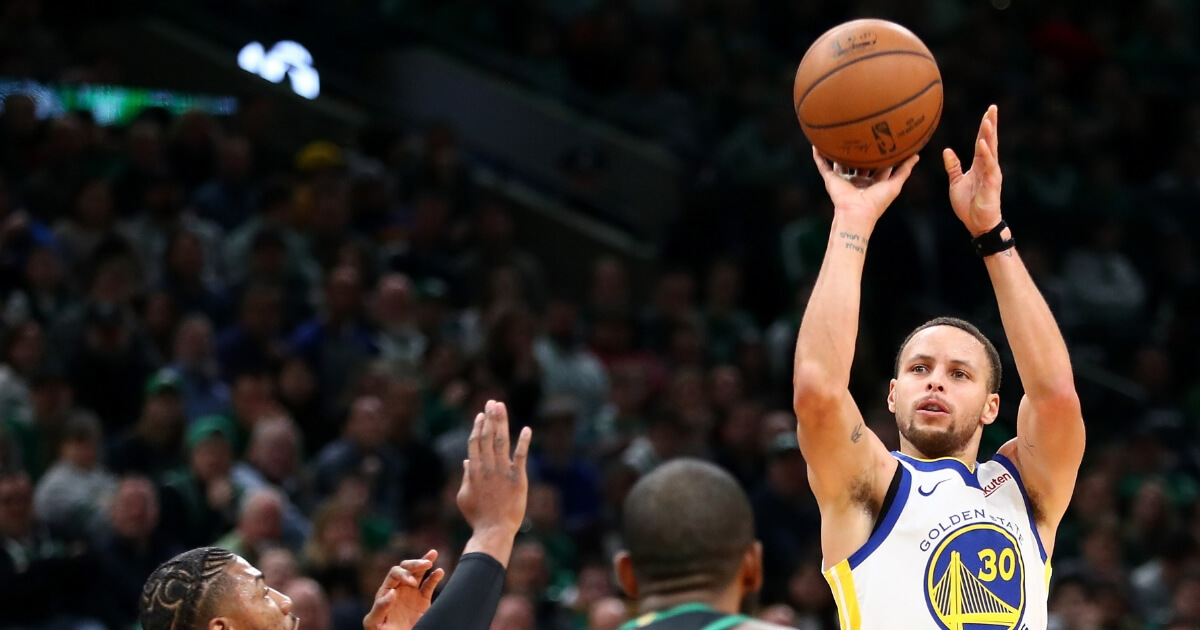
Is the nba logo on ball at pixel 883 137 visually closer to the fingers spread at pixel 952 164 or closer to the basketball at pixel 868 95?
the basketball at pixel 868 95

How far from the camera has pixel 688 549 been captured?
146 inches

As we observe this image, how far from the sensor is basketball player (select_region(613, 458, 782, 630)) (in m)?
3.70

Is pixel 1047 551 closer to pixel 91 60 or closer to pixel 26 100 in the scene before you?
pixel 26 100

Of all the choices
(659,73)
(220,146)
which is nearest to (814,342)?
(220,146)

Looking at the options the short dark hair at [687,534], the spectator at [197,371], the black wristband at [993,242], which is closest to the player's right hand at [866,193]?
the black wristband at [993,242]

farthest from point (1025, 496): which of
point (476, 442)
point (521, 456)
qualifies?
point (476, 442)

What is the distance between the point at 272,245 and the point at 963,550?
685 centimetres

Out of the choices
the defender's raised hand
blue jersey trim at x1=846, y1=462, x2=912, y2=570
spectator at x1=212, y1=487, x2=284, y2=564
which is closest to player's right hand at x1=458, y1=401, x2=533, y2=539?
the defender's raised hand

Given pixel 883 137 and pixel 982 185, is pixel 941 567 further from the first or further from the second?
pixel 883 137

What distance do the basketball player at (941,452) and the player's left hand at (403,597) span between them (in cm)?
98

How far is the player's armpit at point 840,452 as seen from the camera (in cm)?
399

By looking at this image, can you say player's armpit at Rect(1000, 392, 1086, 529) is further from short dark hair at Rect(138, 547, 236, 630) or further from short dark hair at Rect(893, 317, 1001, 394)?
short dark hair at Rect(138, 547, 236, 630)

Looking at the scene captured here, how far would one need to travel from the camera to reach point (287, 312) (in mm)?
10375

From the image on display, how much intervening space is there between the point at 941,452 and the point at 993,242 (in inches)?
22.4
